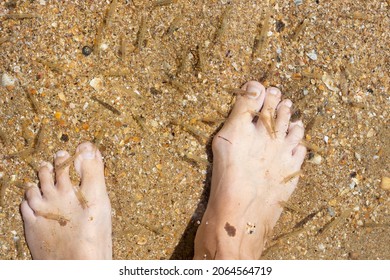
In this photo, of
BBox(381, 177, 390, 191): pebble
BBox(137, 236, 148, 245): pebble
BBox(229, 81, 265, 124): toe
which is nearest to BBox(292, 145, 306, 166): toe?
BBox(229, 81, 265, 124): toe

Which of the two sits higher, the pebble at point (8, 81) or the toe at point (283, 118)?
the pebble at point (8, 81)

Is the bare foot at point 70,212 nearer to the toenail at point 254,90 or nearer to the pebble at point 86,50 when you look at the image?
the pebble at point 86,50

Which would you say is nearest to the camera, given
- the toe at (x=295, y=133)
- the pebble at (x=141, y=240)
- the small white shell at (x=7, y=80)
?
the small white shell at (x=7, y=80)

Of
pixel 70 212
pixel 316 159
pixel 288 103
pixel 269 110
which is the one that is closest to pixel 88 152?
pixel 70 212

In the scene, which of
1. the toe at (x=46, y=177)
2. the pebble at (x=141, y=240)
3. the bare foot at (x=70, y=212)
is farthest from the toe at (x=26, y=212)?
the pebble at (x=141, y=240)

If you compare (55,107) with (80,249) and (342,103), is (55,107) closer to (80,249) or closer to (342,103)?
(80,249)
